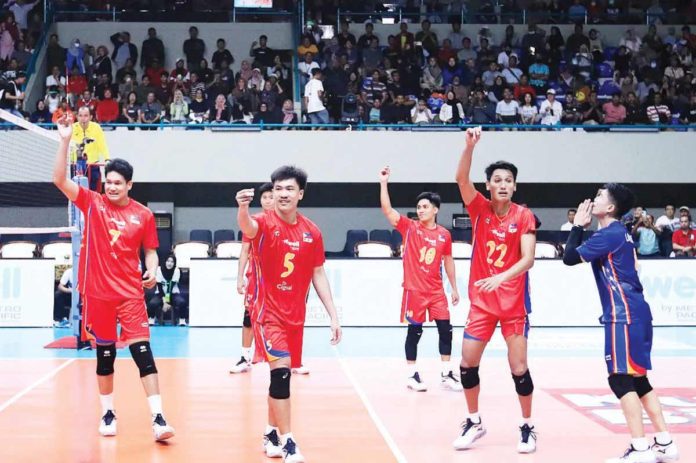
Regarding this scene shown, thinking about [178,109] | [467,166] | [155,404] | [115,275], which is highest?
[178,109]

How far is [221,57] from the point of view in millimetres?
23078

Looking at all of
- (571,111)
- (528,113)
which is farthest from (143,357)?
(571,111)

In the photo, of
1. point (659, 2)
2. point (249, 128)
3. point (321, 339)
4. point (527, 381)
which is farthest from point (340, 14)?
point (527, 381)

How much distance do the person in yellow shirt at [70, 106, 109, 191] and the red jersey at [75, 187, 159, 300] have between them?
14.5 feet

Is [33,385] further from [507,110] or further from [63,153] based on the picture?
[507,110]

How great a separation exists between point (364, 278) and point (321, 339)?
2.08 meters

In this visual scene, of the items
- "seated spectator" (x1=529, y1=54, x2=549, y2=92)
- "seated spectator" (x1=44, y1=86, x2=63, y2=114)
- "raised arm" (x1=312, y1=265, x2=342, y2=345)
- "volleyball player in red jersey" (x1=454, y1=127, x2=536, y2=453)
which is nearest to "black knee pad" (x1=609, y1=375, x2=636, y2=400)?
"volleyball player in red jersey" (x1=454, y1=127, x2=536, y2=453)

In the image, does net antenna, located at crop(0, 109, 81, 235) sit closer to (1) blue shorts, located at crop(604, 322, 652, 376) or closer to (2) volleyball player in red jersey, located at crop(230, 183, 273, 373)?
(2) volleyball player in red jersey, located at crop(230, 183, 273, 373)

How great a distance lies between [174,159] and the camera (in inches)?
816

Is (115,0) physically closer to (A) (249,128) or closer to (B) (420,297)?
(A) (249,128)

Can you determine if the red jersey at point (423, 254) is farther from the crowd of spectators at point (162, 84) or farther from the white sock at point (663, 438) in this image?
the crowd of spectators at point (162, 84)

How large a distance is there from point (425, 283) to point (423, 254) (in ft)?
1.12

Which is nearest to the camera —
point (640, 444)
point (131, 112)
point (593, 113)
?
point (640, 444)

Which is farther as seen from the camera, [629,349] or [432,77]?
[432,77]
